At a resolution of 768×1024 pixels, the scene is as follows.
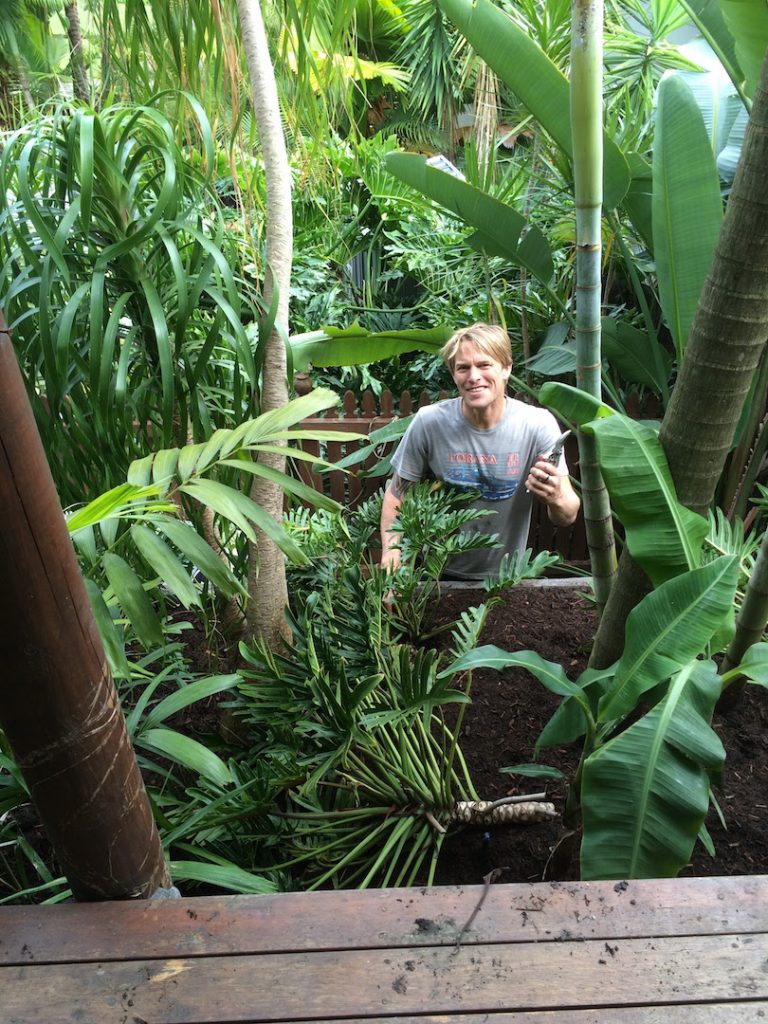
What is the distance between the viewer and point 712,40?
2.56m

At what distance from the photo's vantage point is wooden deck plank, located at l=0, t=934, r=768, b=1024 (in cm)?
83

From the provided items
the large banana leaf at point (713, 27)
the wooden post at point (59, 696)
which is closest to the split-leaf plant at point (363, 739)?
the wooden post at point (59, 696)

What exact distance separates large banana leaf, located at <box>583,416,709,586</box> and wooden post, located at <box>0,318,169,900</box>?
94cm

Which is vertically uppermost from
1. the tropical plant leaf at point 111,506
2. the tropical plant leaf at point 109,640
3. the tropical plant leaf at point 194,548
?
the tropical plant leaf at point 111,506

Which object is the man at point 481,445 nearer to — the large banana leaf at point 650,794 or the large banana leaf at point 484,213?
the large banana leaf at point 484,213

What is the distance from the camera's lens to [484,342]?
2.35 m

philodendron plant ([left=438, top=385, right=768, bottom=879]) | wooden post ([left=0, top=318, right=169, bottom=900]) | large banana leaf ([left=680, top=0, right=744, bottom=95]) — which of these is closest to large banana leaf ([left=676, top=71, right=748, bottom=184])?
large banana leaf ([left=680, top=0, right=744, bottom=95])

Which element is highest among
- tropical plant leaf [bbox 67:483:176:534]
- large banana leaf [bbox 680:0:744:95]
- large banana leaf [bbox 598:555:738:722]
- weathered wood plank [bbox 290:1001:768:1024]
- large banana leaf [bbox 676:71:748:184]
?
large banana leaf [bbox 680:0:744:95]

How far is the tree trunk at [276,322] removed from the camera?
1831 millimetres

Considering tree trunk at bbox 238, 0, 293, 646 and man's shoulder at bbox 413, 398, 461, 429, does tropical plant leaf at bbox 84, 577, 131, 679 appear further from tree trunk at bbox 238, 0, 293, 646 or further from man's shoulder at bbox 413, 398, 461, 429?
man's shoulder at bbox 413, 398, 461, 429

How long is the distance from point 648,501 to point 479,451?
4.03ft

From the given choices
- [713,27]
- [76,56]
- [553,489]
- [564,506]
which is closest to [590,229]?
[553,489]

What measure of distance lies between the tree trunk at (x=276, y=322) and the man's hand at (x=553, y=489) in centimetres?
71

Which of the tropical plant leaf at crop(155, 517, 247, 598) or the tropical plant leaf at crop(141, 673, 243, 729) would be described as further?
the tropical plant leaf at crop(141, 673, 243, 729)
